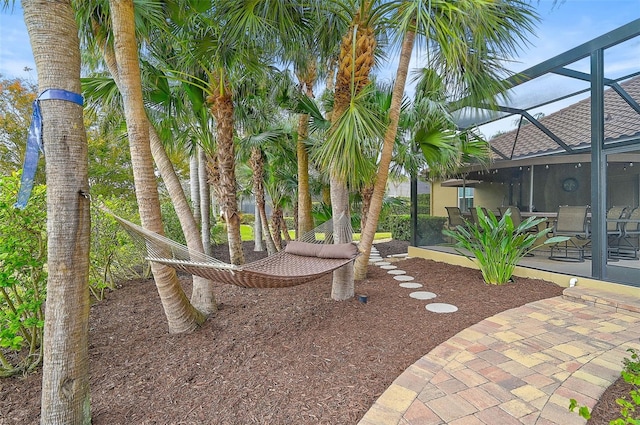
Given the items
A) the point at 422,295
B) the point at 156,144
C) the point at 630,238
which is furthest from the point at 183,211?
the point at 630,238

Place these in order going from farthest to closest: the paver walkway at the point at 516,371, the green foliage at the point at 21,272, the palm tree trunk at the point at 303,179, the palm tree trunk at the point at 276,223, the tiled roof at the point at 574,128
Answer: the palm tree trunk at the point at 276,223
the palm tree trunk at the point at 303,179
the tiled roof at the point at 574,128
the green foliage at the point at 21,272
the paver walkway at the point at 516,371

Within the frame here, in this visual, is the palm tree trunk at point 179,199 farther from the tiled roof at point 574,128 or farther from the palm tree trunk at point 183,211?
the tiled roof at point 574,128

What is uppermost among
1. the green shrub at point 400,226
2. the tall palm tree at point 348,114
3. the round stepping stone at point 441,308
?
the tall palm tree at point 348,114

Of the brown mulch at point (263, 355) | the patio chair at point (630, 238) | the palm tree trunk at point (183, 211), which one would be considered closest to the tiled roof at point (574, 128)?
the patio chair at point (630, 238)

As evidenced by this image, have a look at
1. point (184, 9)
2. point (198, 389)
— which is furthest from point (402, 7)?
point (198, 389)

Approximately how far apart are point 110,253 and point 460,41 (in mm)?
5226

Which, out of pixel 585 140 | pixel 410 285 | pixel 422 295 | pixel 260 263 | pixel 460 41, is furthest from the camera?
pixel 585 140

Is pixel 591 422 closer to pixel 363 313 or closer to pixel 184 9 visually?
pixel 363 313

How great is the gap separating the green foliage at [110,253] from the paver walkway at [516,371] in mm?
3291

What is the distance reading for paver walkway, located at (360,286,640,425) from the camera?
1.95m

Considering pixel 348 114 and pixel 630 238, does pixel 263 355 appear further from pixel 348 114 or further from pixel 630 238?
pixel 630 238

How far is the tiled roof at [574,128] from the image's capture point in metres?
4.53

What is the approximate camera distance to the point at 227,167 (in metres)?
5.76

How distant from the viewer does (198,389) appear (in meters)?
2.34
